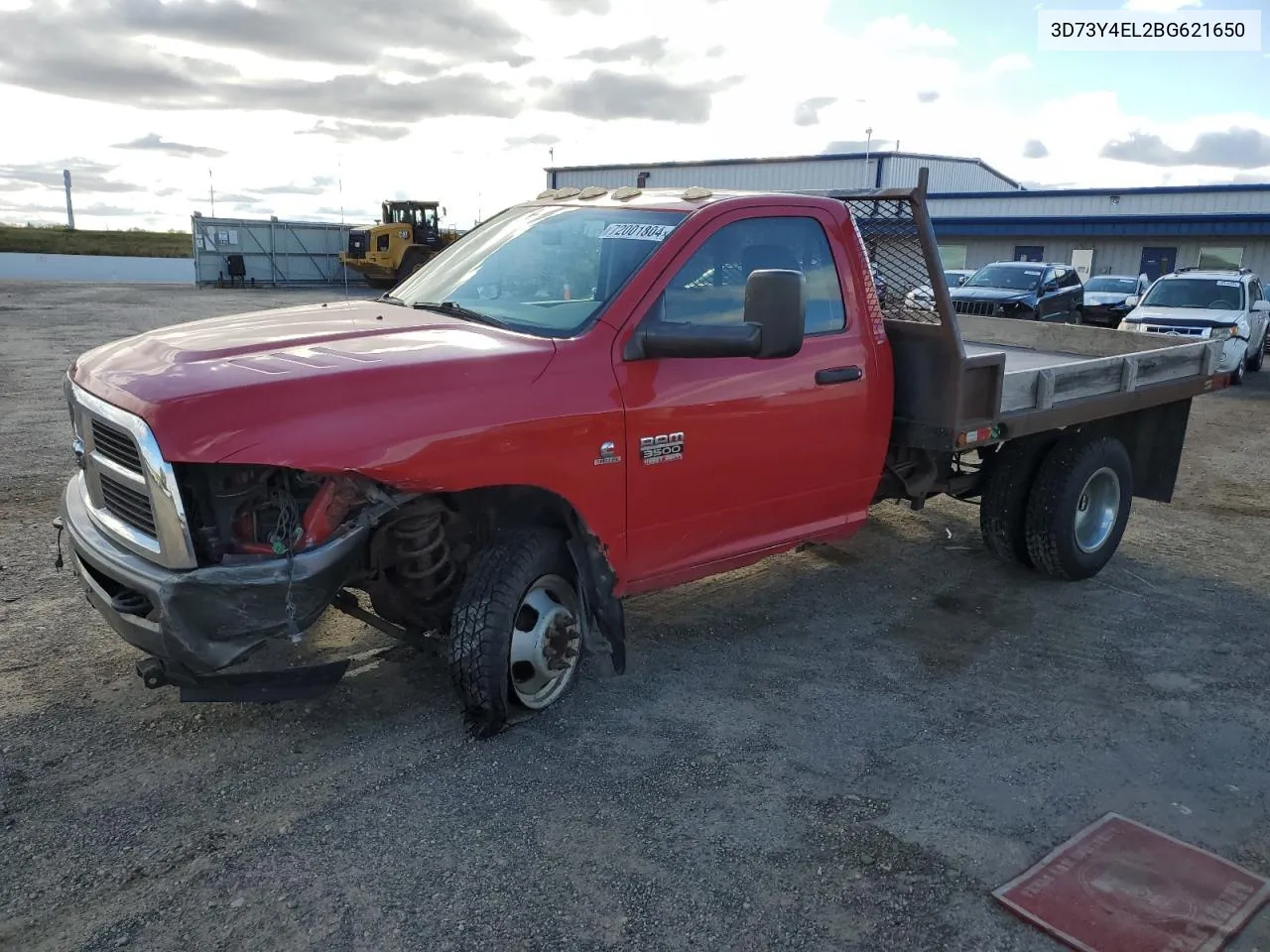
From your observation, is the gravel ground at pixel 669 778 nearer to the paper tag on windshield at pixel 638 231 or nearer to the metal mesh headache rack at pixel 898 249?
the metal mesh headache rack at pixel 898 249

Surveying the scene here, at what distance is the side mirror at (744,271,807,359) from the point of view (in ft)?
12.1

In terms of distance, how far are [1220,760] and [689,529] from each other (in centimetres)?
229

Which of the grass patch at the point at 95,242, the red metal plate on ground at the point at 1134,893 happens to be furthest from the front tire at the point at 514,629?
the grass patch at the point at 95,242

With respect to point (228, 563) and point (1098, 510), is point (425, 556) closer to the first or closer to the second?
point (228, 563)

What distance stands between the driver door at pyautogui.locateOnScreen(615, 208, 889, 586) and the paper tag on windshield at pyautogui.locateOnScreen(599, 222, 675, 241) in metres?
0.14

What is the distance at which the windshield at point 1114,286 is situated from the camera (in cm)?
2227

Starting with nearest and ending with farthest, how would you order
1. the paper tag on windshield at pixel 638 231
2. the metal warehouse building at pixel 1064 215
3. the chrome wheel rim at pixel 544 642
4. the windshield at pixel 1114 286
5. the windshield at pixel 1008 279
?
the chrome wheel rim at pixel 544 642 < the paper tag on windshield at pixel 638 231 < the windshield at pixel 1008 279 < the windshield at pixel 1114 286 < the metal warehouse building at pixel 1064 215

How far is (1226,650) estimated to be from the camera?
503 centimetres

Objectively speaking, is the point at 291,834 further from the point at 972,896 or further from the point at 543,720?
the point at 972,896

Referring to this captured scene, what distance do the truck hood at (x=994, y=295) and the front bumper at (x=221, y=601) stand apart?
16.1 m

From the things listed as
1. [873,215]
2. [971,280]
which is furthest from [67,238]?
[873,215]

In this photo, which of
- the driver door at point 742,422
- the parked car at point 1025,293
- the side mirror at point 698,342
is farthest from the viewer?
the parked car at point 1025,293

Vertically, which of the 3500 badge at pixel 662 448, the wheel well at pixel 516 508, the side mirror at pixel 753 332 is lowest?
the wheel well at pixel 516 508

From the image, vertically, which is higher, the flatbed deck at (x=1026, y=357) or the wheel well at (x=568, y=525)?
the flatbed deck at (x=1026, y=357)
